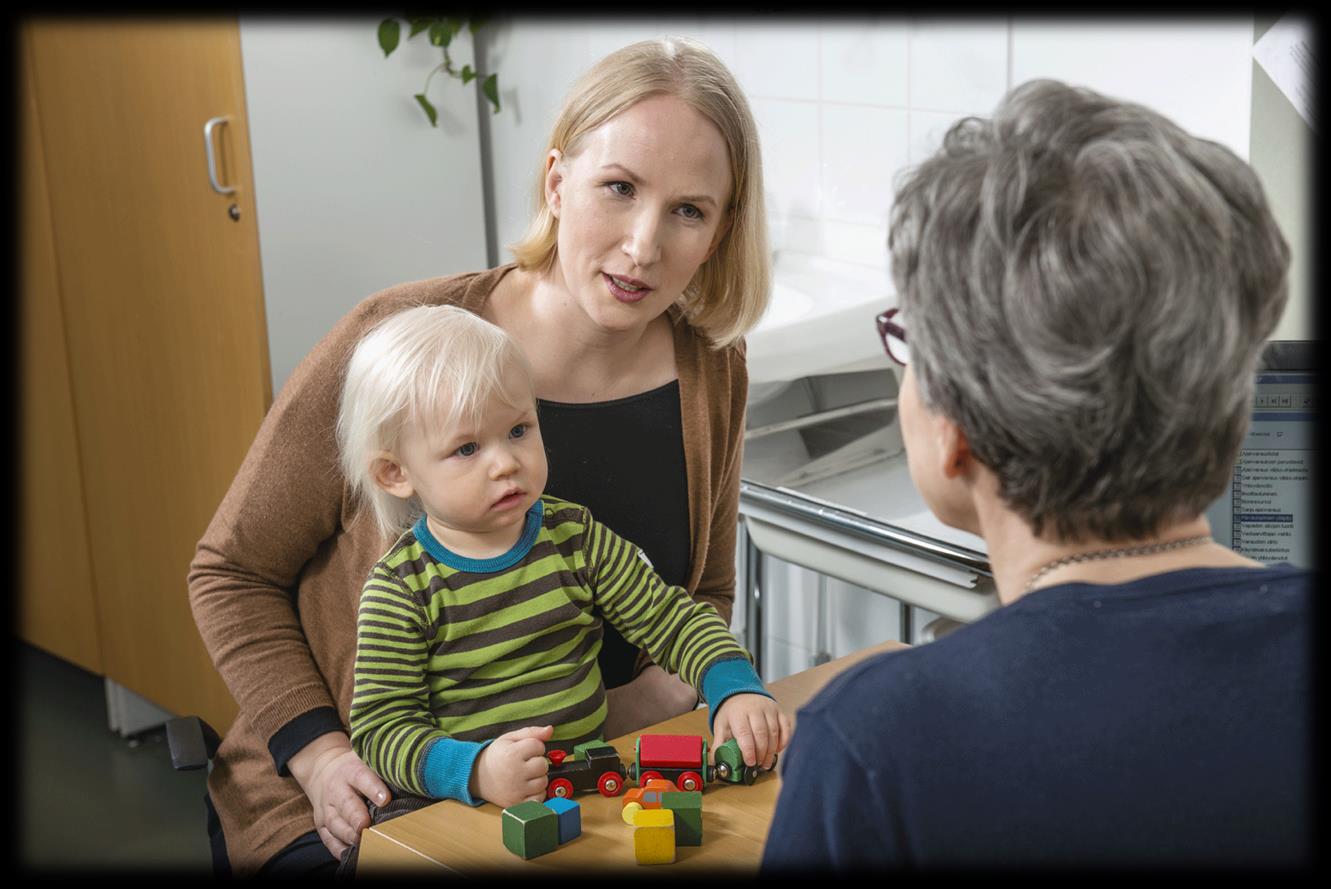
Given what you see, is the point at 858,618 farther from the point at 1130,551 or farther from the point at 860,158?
the point at 1130,551

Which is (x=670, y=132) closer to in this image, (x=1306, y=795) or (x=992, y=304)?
(x=992, y=304)

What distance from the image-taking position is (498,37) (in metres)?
2.92

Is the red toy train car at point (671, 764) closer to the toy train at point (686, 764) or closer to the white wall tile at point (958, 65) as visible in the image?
the toy train at point (686, 764)

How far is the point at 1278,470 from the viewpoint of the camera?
144cm

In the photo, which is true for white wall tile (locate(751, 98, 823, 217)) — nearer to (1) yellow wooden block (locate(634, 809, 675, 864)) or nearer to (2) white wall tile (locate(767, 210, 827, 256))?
(2) white wall tile (locate(767, 210, 827, 256))

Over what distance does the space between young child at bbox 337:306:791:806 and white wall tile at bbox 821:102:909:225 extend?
1.06 metres

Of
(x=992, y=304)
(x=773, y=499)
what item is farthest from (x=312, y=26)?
(x=992, y=304)

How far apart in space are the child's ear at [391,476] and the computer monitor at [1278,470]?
0.83 meters

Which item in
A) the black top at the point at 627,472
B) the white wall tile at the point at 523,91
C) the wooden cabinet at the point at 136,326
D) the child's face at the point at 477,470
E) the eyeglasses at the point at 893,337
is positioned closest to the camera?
the child's face at the point at 477,470

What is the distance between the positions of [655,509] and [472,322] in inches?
15.0

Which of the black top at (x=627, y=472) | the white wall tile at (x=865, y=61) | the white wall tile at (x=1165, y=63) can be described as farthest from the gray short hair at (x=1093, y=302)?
the white wall tile at (x=865, y=61)

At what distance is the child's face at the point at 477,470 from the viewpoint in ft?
4.36

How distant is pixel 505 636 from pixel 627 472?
0.33 meters

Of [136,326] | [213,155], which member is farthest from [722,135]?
[136,326]
